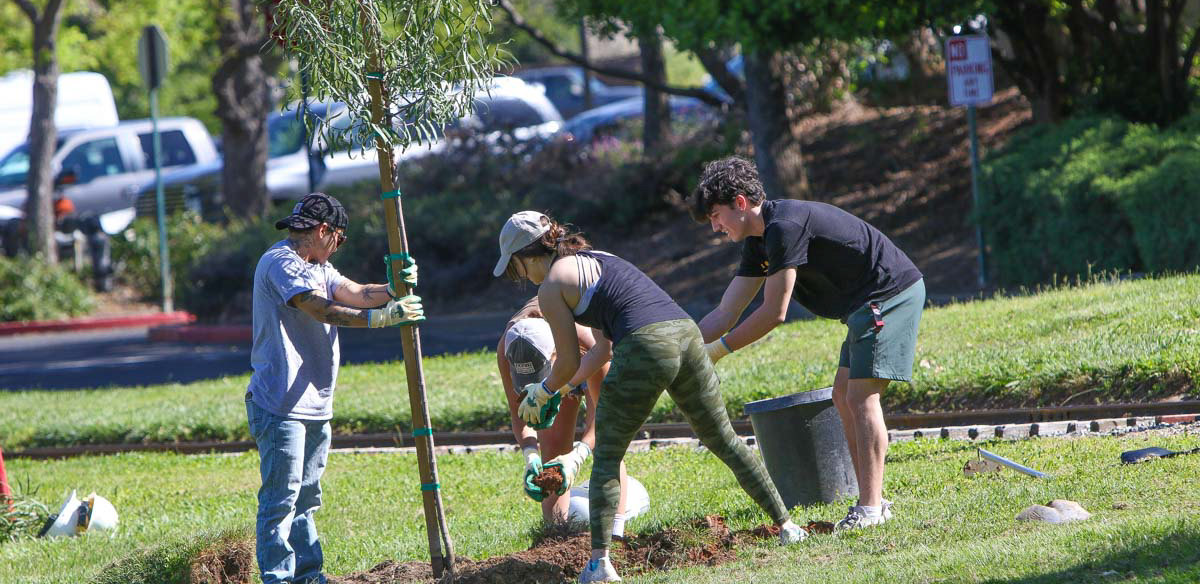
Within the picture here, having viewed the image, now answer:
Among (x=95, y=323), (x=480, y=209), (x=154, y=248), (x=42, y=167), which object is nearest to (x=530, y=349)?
(x=480, y=209)

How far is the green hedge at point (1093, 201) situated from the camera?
1143 centimetres

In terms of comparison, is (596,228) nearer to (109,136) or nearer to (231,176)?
(231,176)

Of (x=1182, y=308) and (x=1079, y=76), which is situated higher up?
(x=1079, y=76)

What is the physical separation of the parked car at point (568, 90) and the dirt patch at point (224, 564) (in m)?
29.6

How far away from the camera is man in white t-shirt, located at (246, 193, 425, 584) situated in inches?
214

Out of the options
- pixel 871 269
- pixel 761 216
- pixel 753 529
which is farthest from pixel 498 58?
pixel 753 529

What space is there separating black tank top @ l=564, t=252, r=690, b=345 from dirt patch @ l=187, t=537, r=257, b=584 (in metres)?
2.29

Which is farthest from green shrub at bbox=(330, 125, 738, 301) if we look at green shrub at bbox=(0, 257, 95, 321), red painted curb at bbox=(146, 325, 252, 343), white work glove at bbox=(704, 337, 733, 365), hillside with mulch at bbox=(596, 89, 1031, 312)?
white work glove at bbox=(704, 337, 733, 365)

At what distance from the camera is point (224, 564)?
254 inches

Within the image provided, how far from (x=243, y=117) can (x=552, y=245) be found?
17696mm

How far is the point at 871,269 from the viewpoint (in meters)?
5.71

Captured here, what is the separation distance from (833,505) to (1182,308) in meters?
4.30

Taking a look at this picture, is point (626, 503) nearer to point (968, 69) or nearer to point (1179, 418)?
point (1179, 418)

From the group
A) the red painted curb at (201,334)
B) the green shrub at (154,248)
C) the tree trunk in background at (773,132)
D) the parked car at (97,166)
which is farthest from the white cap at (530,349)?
the parked car at (97,166)
